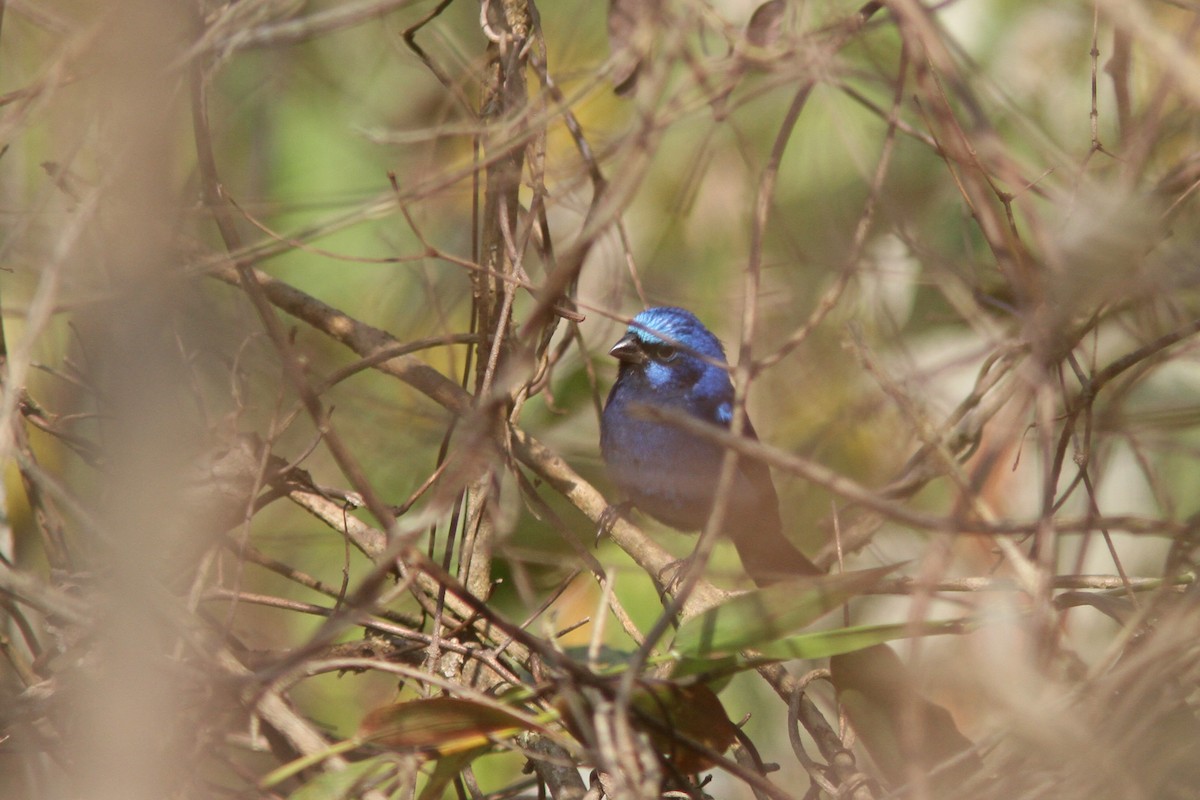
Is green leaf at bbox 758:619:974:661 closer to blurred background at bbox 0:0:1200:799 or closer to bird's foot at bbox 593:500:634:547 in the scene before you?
blurred background at bbox 0:0:1200:799

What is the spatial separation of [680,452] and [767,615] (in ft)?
8.62

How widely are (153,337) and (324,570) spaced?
286cm

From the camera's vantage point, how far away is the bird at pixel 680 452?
14.9 ft

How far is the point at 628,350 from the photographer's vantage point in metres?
4.77

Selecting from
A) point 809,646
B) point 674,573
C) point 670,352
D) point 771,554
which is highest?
point 670,352

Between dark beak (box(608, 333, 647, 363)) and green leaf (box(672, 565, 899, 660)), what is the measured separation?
8.74 ft

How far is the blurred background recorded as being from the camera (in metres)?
1.68

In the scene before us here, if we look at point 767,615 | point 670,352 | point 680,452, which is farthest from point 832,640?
point 670,352

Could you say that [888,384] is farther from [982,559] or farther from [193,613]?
[982,559]

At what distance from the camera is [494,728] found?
2.10 metres

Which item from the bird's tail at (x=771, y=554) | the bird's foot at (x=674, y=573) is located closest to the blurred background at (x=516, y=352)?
the bird's tail at (x=771, y=554)

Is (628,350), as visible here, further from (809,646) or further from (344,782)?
(344,782)

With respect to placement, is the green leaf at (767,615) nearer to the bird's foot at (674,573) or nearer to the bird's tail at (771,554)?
the bird's foot at (674,573)

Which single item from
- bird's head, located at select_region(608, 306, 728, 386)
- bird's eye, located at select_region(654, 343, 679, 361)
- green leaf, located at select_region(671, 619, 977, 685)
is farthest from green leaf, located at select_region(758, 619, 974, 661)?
bird's eye, located at select_region(654, 343, 679, 361)
